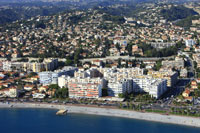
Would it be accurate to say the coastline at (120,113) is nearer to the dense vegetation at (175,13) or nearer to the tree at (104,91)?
the tree at (104,91)

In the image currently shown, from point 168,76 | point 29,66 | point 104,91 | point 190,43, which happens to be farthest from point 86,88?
point 190,43

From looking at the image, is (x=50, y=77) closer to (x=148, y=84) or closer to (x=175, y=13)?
(x=148, y=84)

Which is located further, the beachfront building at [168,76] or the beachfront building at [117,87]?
the beachfront building at [168,76]

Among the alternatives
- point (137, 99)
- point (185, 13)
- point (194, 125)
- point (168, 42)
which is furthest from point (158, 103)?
point (185, 13)

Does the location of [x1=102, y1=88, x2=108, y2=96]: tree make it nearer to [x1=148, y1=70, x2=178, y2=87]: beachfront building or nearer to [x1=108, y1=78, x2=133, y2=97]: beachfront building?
[x1=108, y1=78, x2=133, y2=97]: beachfront building

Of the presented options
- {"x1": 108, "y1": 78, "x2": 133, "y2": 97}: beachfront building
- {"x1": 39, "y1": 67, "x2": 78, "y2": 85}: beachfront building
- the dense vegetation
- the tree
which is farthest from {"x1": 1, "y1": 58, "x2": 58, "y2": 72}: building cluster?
the dense vegetation

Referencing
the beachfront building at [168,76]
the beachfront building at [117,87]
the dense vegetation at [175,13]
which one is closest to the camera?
the beachfront building at [117,87]

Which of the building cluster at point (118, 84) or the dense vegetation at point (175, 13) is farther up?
the dense vegetation at point (175, 13)

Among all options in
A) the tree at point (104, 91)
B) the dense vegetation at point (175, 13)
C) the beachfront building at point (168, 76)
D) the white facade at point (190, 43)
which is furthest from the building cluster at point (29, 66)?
the dense vegetation at point (175, 13)
